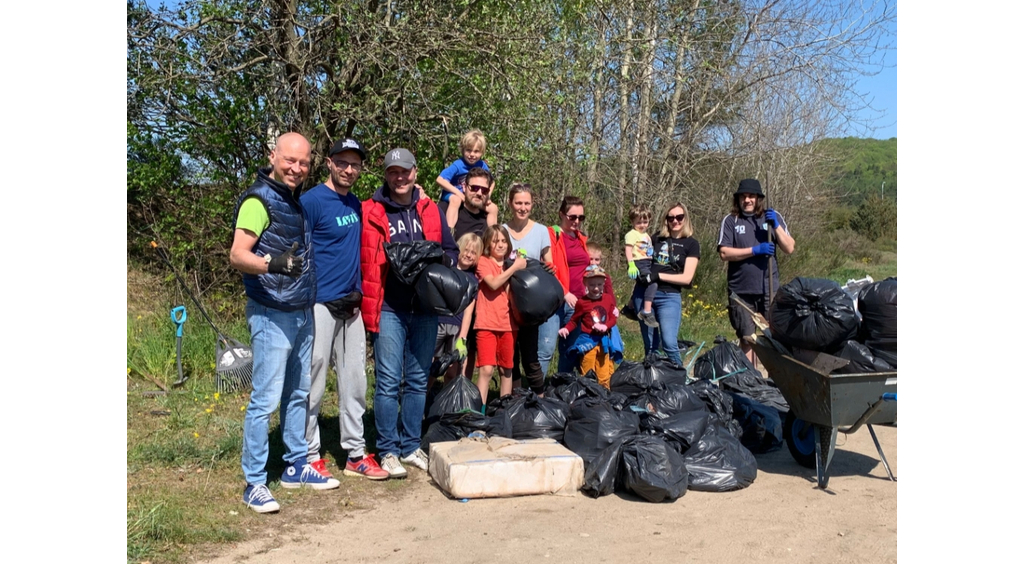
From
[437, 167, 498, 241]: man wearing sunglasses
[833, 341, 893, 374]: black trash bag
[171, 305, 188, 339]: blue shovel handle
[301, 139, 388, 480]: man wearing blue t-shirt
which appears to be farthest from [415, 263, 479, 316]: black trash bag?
[171, 305, 188, 339]: blue shovel handle

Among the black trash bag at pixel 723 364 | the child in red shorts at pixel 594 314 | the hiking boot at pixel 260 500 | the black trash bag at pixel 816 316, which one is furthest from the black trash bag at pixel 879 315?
the hiking boot at pixel 260 500

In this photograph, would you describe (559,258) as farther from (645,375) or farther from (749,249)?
(749,249)

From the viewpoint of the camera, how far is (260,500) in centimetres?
486

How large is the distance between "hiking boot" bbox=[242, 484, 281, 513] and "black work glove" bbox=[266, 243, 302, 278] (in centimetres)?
124

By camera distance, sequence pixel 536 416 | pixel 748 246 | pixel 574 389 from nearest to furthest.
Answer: pixel 536 416
pixel 574 389
pixel 748 246

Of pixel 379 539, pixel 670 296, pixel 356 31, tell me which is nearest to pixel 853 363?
pixel 670 296

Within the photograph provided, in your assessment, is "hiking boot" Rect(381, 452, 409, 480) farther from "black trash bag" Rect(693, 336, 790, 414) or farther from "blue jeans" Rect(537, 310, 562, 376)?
"black trash bag" Rect(693, 336, 790, 414)

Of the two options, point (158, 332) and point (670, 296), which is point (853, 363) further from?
point (158, 332)

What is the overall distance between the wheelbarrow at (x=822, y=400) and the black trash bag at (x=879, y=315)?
35 centimetres

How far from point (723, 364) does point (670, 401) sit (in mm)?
1321

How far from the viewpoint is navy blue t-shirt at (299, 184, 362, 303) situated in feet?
17.1

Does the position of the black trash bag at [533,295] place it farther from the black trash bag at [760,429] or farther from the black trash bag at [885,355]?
the black trash bag at [885,355]

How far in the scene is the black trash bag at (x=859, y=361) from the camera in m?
5.53

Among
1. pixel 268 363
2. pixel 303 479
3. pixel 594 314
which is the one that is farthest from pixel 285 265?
pixel 594 314
